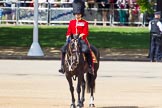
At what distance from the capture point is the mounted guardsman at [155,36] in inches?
1190

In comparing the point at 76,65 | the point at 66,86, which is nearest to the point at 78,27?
the point at 76,65

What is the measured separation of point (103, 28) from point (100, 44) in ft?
37.9

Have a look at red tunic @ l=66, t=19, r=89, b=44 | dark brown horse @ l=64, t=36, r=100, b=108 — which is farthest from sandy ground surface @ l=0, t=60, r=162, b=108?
red tunic @ l=66, t=19, r=89, b=44

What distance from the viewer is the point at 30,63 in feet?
93.7

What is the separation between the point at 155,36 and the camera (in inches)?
1203

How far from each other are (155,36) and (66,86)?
430 inches

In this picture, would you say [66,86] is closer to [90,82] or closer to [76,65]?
[90,82]

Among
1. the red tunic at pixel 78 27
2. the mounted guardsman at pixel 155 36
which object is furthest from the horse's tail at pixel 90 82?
the mounted guardsman at pixel 155 36

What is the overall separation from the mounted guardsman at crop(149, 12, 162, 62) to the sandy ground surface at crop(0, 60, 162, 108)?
1179mm

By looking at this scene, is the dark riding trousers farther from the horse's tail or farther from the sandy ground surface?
the horse's tail

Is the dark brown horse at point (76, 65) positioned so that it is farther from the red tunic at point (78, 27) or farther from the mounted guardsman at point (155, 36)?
the mounted guardsman at point (155, 36)

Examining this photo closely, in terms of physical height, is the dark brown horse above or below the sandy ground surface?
above

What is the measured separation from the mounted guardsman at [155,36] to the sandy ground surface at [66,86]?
1179 millimetres

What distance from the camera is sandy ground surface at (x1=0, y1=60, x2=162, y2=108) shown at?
54.1 ft
